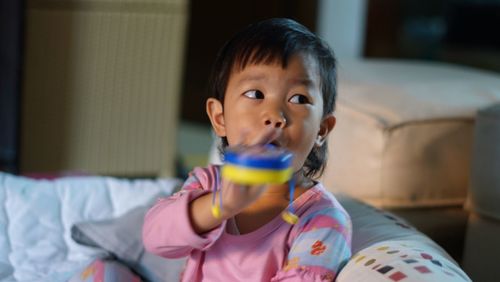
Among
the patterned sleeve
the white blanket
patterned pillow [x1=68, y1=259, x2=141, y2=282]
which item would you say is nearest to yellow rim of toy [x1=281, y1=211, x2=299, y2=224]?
the patterned sleeve

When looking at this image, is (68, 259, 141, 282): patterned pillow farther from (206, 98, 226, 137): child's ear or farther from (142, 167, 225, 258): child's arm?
(206, 98, 226, 137): child's ear

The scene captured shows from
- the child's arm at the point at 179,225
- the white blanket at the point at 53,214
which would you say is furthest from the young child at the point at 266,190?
the white blanket at the point at 53,214

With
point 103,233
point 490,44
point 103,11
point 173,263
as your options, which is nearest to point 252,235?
point 173,263

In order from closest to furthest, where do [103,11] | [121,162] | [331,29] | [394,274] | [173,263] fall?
[394,274] < [173,263] < [103,11] < [121,162] < [331,29]

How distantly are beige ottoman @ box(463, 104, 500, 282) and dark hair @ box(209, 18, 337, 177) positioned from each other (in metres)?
0.47

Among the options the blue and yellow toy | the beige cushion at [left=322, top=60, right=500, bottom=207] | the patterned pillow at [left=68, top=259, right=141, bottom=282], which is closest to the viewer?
the blue and yellow toy

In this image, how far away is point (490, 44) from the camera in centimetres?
337

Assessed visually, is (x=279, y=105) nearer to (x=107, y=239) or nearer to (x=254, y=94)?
(x=254, y=94)

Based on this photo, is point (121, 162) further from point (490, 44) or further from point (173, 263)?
point (490, 44)

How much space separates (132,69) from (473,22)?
Answer: 58.5 inches

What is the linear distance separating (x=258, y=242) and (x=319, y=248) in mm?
98

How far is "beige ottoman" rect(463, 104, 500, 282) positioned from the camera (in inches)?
64.5

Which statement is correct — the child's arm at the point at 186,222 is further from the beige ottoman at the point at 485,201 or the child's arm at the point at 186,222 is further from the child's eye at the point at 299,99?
the beige ottoman at the point at 485,201

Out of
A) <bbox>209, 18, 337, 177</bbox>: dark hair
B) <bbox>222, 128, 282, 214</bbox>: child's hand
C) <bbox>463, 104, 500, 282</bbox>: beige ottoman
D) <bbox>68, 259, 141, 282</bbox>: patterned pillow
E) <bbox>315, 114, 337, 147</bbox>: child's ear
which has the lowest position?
<bbox>68, 259, 141, 282</bbox>: patterned pillow
